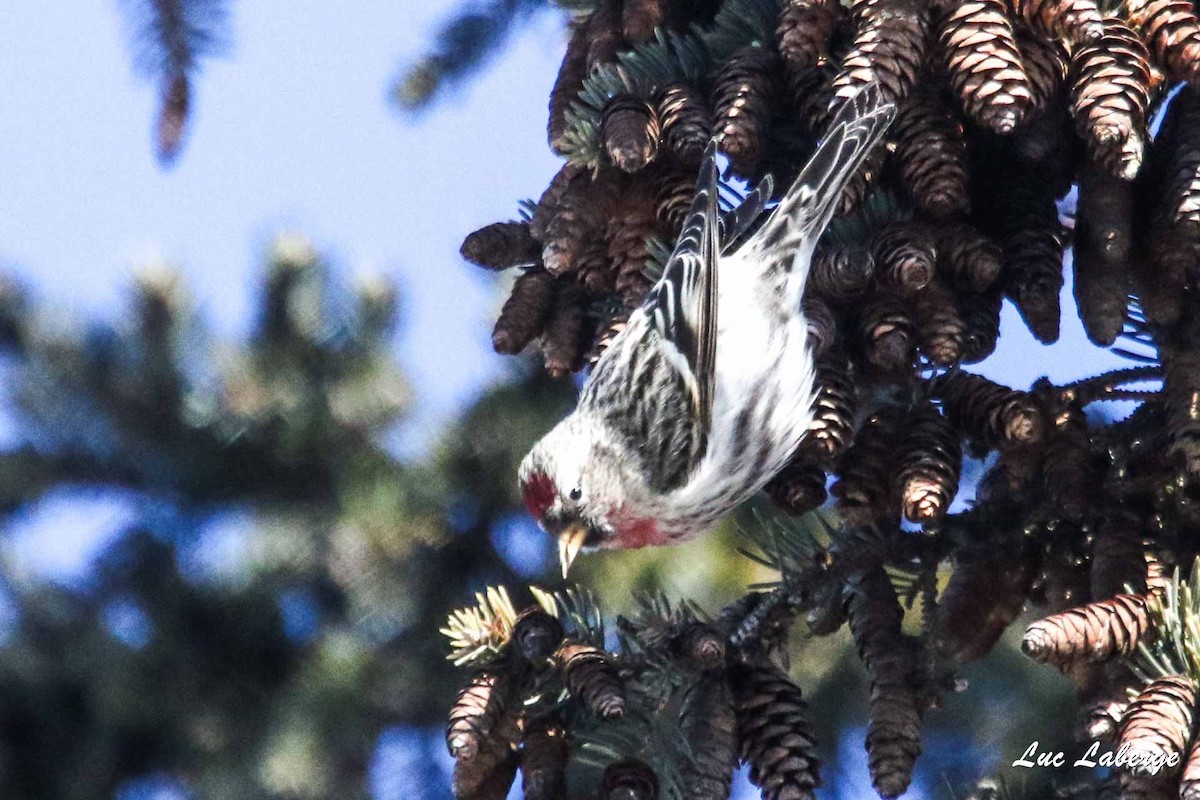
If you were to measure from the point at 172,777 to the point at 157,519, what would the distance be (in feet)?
1.40

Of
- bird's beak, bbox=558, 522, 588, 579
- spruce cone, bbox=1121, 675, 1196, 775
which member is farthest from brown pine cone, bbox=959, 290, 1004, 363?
bird's beak, bbox=558, 522, 588, 579

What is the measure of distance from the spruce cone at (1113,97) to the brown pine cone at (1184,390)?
0.57 feet

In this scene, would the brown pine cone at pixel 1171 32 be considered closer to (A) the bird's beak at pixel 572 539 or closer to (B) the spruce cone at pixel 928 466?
(B) the spruce cone at pixel 928 466

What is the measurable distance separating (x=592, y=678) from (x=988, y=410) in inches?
18.9

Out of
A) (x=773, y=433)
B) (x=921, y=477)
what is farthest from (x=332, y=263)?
(x=921, y=477)

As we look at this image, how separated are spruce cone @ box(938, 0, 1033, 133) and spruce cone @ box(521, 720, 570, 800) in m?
0.71

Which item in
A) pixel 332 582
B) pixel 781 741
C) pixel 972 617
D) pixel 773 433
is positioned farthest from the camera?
pixel 332 582

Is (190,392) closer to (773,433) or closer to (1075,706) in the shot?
(773,433)

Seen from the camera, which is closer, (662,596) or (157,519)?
(662,596)

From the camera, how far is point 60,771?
254 cm

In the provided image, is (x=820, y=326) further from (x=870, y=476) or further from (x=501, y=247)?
(x=501, y=247)

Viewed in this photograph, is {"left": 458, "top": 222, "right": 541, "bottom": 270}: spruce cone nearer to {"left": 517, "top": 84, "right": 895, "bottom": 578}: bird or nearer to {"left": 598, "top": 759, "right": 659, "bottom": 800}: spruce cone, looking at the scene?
{"left": 517, "top": 84, "right": 895, "bottom": 578}: bird

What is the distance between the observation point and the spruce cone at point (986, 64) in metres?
1.42

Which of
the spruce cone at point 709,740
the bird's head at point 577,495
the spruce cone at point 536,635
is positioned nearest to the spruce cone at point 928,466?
the spruce cone at point 709,740
